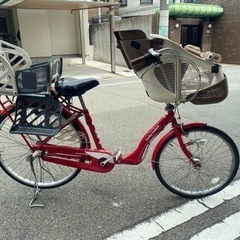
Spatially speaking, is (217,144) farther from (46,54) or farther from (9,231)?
(46,54)

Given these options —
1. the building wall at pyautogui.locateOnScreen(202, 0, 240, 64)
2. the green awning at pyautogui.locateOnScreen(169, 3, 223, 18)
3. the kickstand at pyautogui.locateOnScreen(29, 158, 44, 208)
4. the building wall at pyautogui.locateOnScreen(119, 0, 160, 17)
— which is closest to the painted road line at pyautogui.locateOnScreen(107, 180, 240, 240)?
the kickstand at pyautogui.locateOnScreen(29, 158, 44, 208)

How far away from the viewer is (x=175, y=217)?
7.02 ft

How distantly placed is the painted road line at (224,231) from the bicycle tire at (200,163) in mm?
361

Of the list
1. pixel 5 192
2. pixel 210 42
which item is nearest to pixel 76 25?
pixel 210 42

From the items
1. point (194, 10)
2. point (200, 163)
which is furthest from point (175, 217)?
point (194, 10)

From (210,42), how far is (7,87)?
15460mm

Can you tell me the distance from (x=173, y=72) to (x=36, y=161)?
1.61m

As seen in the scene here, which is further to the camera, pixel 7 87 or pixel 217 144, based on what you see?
pixel 217 144

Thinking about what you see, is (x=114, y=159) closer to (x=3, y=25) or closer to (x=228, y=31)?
(x=3, y=25)

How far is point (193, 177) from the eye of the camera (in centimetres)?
263

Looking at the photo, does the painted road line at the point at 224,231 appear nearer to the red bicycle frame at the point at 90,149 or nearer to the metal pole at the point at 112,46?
the red bicycle frame at the point at 90,149

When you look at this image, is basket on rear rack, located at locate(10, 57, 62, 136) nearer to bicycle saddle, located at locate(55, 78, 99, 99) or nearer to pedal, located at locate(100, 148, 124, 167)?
Result: bicycle saddle, located at locate(55, 78, 99, 99)

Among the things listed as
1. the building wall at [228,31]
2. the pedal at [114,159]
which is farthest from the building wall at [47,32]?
the pedal at [114,159]

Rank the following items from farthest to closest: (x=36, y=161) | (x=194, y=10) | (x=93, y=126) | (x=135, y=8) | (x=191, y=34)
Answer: (x=135, y=8) < (x=191, y=34) < (x=194, y=10) < (x=36, y=161) < (x=93, y=126)
